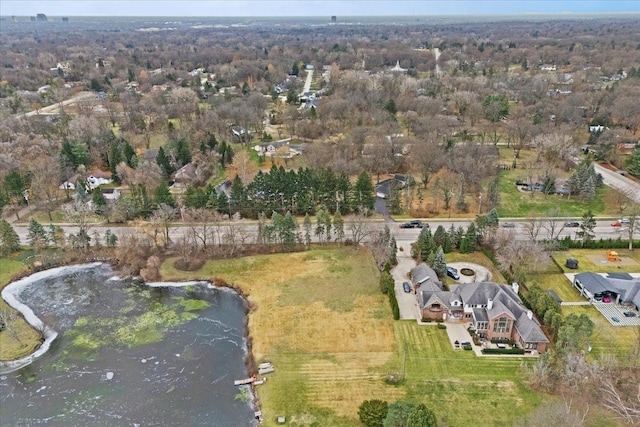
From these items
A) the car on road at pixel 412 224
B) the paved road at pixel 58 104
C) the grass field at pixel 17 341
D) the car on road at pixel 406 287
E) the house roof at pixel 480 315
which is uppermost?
the paved road at pixel 58 104

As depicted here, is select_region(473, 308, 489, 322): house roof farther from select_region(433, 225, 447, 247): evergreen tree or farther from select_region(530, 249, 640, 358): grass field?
select_region(433, 225, 447, 247): evergreen tree

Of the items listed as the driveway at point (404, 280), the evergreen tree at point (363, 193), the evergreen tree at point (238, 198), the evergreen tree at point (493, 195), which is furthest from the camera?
the evergreen tree at point (493, 195)

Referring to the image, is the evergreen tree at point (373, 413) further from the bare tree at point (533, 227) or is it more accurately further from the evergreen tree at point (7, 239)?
the evergreen tree at point (7, 239)

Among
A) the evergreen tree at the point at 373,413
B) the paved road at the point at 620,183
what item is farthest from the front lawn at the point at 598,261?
the evergreen tree at the point at 373,413

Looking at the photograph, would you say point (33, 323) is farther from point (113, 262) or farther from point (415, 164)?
point (415, 164)

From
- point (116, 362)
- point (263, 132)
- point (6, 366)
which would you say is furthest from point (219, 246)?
point (263, 132)

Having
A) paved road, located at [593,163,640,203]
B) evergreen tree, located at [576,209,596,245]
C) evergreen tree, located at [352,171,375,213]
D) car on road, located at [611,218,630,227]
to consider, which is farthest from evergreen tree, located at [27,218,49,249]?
A: paved road, located at [593,163,640,203]

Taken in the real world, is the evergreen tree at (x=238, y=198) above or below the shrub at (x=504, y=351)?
above
